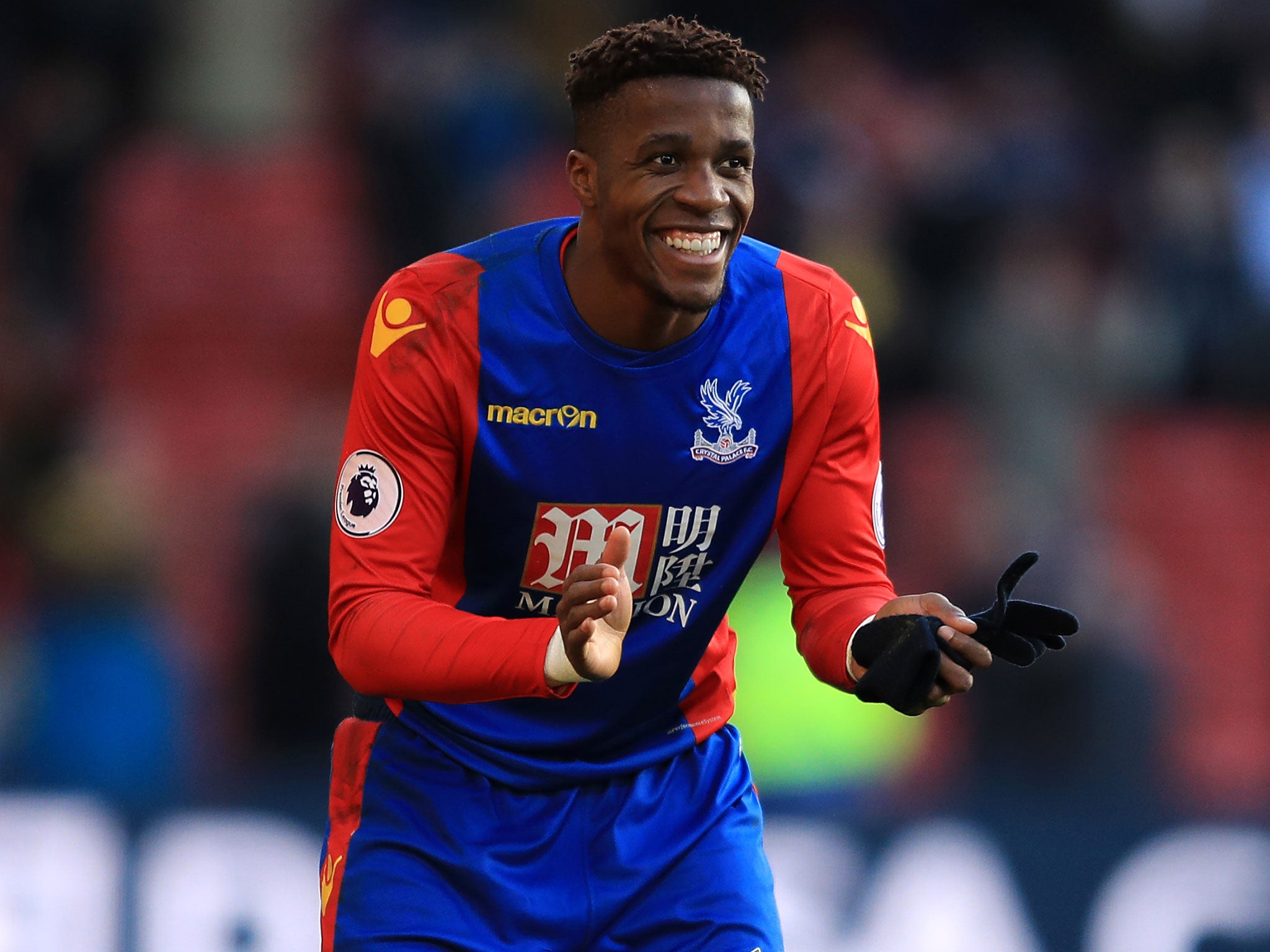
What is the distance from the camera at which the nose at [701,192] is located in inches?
139

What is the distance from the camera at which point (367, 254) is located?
9742mm

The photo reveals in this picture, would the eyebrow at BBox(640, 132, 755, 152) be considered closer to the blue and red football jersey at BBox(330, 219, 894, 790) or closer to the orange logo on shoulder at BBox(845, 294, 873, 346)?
the blue and red football jersey at BBox(330, 219, 894, 790)

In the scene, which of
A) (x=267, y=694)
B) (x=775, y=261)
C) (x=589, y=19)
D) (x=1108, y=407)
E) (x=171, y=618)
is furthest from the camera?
(x=589, y=19)

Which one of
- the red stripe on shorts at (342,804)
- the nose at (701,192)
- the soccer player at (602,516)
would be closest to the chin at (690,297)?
the soccer player at (602,516)

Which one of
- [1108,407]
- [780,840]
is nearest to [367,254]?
[1108,407]

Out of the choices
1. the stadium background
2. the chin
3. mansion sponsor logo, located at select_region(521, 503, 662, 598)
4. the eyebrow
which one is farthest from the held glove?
the stadium background

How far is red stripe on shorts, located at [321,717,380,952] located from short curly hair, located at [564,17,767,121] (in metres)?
1.40

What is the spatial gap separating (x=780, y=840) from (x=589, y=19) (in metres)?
6.11

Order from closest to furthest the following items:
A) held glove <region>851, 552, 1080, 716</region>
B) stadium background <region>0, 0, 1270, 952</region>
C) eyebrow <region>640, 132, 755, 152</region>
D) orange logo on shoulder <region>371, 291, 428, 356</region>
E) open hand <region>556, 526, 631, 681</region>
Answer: open hand <region>556, 526, 631, 681</region>, held glove <region>851, 552, 1080, 716</region>, eyebrow <region>640, 132, 755, 152</region>, orange logo on shoulder <region>371, 291, 428, 356</region>, stadium background <region>0, 0, 1270, 952</region>

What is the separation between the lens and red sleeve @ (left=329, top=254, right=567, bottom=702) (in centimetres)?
345

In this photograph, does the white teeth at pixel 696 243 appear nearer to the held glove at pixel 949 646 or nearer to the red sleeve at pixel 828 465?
the red sleeve at pixel 828 465

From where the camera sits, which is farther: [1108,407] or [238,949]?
[1108,407]

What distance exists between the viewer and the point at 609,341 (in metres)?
3.74

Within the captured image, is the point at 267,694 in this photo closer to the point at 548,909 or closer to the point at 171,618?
the point at 171,618
